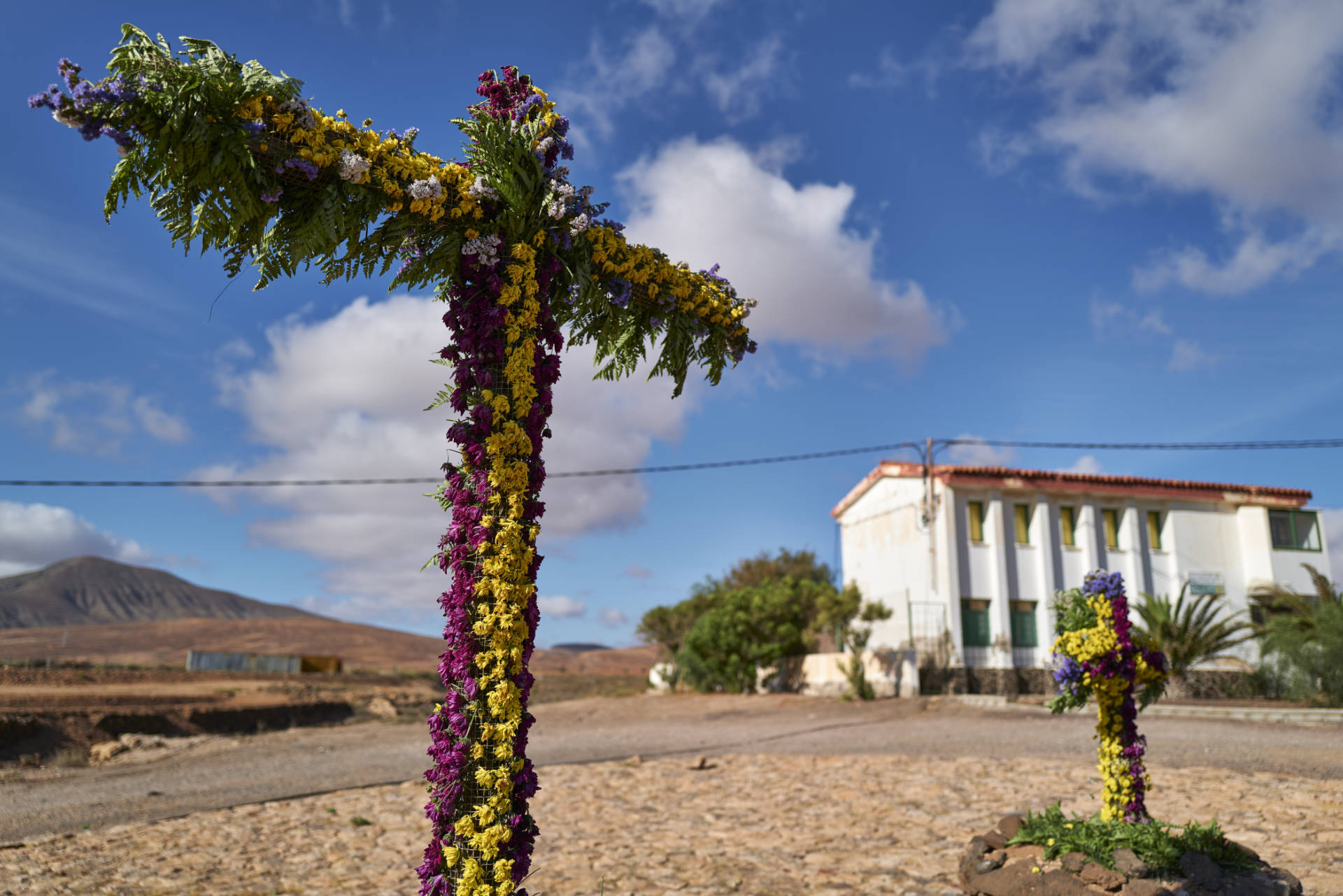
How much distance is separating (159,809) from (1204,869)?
1002 centimetres

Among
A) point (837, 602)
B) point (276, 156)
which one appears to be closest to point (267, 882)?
point (276, 156)

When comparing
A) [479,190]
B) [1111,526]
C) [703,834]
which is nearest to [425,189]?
[479,190]

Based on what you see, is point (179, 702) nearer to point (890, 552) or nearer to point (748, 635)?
point (748, 635)

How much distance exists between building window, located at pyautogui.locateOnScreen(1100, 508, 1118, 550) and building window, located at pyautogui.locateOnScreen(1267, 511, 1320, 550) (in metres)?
4.85

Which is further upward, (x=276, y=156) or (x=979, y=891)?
(x=276, y=156)

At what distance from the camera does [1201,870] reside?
5223 mm

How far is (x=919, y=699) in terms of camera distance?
18859 millimetres

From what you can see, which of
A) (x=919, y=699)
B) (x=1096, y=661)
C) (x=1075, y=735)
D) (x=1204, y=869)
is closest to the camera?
(x=1204, y=869)

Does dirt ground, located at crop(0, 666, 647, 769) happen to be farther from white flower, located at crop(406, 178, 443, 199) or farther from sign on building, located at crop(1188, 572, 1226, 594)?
sign on building, located at crop(1188, 572, 1226, 594)

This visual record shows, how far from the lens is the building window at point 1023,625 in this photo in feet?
76.2

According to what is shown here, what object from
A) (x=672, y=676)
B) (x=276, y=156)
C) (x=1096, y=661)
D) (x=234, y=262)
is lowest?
(x=672, y=676)

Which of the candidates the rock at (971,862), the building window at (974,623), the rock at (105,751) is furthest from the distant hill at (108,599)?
the rock at (971,862)

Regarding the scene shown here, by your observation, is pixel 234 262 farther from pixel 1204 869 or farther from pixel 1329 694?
pixel 1329 694

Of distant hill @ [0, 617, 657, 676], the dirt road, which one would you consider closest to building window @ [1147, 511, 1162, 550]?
the dirt road
